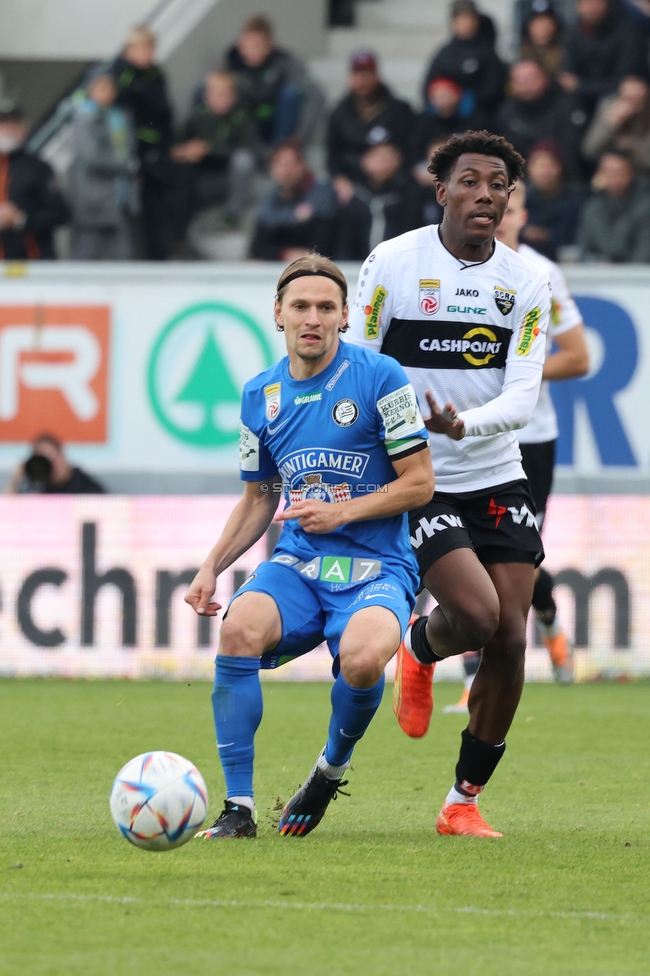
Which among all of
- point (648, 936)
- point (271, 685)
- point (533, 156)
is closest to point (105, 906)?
point (648, 936)

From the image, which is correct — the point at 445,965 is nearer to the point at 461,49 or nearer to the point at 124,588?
the point at 124,588

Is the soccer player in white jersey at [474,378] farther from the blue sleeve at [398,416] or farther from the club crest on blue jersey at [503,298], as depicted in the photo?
the blue sleeve at [398,416]

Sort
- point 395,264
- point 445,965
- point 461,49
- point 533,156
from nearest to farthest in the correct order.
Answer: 1. point 445,965
2. point 395,264
3. point 533,156
4. point 461,49

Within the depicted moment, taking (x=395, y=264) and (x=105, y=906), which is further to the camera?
(x=395, y=264)

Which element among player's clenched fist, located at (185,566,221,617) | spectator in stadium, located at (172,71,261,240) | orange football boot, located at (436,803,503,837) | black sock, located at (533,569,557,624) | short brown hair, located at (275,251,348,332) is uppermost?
spectator in stadium, located at (172,71,261,240)

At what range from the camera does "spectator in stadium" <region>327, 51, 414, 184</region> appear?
47.6ft

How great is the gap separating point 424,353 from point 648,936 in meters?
2.34

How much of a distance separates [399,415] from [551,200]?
28.8 ft

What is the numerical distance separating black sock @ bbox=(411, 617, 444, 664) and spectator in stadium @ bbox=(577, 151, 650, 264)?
26.0 ft

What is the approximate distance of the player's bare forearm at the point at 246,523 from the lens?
5309mm

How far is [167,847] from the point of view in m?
4.69

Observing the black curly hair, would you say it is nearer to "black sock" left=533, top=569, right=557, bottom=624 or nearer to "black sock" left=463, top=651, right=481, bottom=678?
"black sock" left=463, top=651, right=481, bottom=678

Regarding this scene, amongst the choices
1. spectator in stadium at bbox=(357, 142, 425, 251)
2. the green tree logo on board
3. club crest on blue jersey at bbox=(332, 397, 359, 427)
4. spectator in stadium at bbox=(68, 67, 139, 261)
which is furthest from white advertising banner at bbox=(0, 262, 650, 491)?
club crest on blue jersey at bbox=(332, 397, 359, 427)

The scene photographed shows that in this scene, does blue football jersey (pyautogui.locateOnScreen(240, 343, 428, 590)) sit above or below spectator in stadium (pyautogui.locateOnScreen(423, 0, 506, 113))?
below
